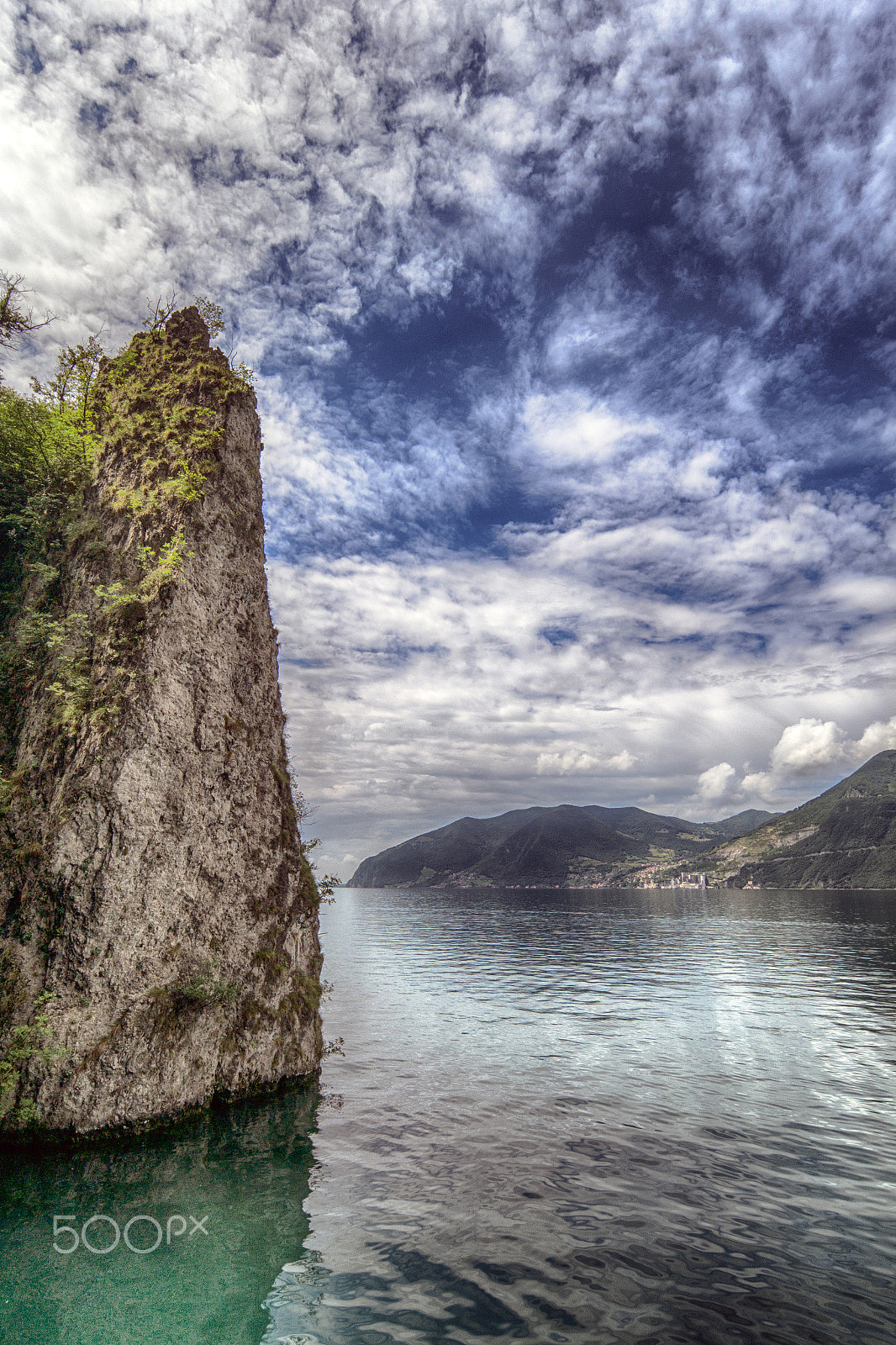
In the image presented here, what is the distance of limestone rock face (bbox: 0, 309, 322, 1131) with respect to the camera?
14266 millimetres

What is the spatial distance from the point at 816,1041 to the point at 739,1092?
947 centimetres

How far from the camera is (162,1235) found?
35.9 ft

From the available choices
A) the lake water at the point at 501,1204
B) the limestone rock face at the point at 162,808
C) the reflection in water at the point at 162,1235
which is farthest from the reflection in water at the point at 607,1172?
the limestone rock face at the point at 162,808

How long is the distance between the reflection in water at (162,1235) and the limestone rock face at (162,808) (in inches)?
48.4

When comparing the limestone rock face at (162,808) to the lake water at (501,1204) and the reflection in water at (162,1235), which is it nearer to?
the reflection in water at (162,1235)

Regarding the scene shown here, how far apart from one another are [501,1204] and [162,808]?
39.7 feet

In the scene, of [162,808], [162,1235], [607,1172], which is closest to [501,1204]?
[607,1172]

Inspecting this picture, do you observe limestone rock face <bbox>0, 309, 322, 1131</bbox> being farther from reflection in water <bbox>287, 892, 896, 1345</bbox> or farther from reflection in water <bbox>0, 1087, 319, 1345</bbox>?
reflection in water <bbox>287, 892, 896, 1345</bbox>

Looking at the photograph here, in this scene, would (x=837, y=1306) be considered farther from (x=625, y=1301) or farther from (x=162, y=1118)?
(x=162, y=1118)

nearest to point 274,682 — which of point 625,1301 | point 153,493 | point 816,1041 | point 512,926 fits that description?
point 153,493

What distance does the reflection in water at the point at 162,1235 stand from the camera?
28.0 ft

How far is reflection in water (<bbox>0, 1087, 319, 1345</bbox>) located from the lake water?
5 centimetres

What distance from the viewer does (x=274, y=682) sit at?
861 inches

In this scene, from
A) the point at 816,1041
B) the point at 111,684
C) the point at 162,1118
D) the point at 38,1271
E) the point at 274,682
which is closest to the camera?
the point at 38,1271
